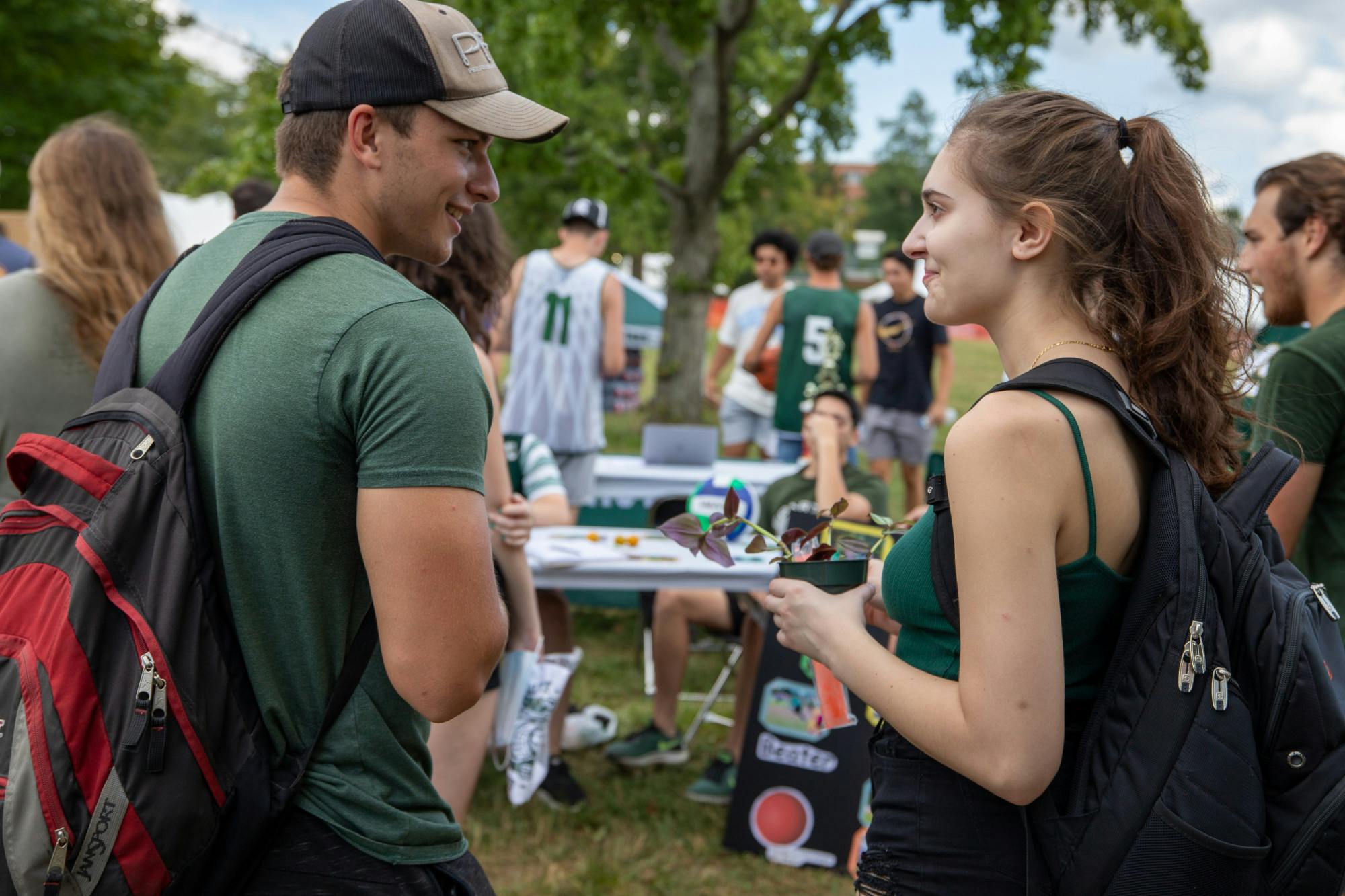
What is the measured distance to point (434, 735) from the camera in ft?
10.5

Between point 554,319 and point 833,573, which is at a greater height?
point 833,573

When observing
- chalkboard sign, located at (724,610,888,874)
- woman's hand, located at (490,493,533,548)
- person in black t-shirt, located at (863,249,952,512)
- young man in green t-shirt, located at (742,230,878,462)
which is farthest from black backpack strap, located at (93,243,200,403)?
person in black t-shirt, located at (863,249,952,512)

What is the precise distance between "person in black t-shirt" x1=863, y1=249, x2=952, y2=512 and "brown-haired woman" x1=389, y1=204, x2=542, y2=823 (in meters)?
5.09

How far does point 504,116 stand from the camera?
1446mm

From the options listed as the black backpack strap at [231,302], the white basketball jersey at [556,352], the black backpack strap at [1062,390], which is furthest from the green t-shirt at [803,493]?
the black backpack strap at [231,302]

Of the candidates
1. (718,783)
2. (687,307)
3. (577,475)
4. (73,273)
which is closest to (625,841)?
(718,783)

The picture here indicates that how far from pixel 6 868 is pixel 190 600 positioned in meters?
0.34

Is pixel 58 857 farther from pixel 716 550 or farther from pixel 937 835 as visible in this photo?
pixel 937 835

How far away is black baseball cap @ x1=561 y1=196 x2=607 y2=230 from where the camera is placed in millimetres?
5727

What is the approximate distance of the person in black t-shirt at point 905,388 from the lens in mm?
7906

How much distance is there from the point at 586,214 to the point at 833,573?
173 inches

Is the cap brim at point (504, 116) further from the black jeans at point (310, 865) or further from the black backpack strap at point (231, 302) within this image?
→ the black jeans at point (310, 865)

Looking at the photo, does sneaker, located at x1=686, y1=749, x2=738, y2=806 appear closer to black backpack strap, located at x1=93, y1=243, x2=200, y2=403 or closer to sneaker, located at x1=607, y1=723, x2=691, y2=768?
sneaker, located at x1=607, y1=723, x2=691, y2=768

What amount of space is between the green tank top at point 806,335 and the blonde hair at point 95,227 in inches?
188
